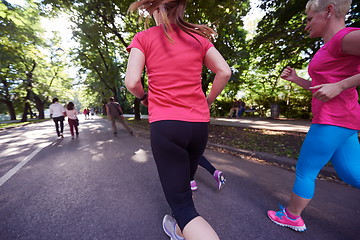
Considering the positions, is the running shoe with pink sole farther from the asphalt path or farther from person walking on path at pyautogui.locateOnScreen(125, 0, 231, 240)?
person walking on path at pyautogui.locateOnScreen(125, 0, 231, 240)

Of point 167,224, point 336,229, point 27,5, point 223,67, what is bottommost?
point 336,229

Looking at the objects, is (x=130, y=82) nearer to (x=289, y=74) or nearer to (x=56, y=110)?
(x=289, y=74)

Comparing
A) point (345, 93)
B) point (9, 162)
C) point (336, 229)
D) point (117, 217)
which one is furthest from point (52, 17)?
point (336, 229)

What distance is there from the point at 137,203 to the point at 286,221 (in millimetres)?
1782

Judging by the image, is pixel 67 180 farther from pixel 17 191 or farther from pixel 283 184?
pixel 283 184

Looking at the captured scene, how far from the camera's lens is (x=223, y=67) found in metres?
1.14

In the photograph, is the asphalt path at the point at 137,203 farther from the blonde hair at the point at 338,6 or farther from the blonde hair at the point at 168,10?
the blonde hair at the point at 338,6

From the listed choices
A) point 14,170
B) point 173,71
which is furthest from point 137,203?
point 14,170

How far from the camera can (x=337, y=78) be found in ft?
4.21

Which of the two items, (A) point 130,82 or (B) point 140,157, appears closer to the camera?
(A) point 130,82

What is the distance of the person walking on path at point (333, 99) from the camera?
121 cm

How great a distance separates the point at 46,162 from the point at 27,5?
477 inches

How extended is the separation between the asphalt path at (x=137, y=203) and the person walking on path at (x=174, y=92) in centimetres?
90

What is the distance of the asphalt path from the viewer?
1615mm
